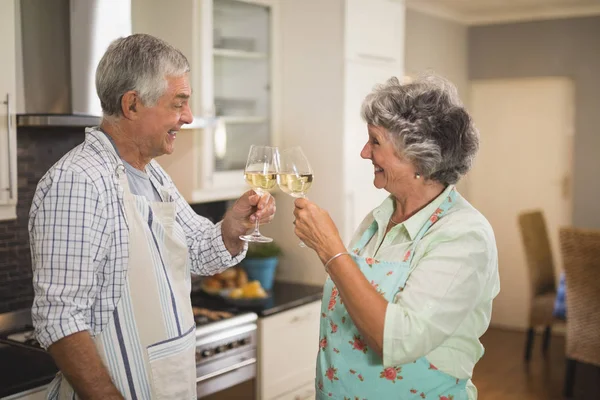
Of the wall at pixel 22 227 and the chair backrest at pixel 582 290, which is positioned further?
the chair backrest at pixel 582 290

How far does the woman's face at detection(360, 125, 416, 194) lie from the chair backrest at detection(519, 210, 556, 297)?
3664 millimetres

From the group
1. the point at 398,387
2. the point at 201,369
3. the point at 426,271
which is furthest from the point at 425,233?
the point at 201,369

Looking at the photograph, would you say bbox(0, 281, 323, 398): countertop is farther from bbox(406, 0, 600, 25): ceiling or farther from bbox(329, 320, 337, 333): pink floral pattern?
bbox(406, 0, 600, 25): ceiling

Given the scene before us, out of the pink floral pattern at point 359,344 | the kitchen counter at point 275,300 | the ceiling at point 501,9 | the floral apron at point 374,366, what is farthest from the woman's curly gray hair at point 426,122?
the ceiling at point 501,9

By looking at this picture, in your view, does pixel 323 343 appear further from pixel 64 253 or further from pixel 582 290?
pixel 582 290

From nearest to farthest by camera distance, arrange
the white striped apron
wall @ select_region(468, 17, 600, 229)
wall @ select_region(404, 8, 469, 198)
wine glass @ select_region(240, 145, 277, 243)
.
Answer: the white striped apron, wine glass @ select_region(240, 145, 277, 243), wall @ select_region(404, 8, 469, 198), wall @ select_region(468, 17, 600, 229)

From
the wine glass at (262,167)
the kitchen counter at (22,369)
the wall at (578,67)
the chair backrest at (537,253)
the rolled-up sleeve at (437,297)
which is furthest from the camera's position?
the wall at (578,67)

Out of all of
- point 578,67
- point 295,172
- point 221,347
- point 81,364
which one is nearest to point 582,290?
point 578,67

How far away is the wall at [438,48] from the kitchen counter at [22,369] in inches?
137

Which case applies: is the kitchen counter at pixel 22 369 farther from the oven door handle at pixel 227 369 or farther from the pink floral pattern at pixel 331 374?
the pink floral pattern at pixel 331 374

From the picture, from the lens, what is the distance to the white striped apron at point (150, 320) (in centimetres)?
173

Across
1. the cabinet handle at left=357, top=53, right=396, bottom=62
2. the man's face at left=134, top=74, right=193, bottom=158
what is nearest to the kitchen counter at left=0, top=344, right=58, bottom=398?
the man's face at left=134, top=74, right=193, bottom=158

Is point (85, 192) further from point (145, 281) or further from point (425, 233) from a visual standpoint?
point (425, 233)

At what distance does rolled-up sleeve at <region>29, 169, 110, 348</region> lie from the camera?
1575 millimetres
